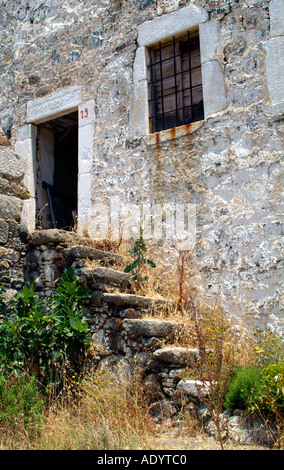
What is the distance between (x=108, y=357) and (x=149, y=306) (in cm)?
64

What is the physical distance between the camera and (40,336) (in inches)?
156

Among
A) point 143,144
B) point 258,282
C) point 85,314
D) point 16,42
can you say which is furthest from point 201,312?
point 16,42

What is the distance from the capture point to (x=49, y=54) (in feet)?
24.0

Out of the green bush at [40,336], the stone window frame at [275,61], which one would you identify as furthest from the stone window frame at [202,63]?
the green bush at [40,336]

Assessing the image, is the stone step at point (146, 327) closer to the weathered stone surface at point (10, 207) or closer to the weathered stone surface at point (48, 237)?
the weathered stone surface at point (48, 237)

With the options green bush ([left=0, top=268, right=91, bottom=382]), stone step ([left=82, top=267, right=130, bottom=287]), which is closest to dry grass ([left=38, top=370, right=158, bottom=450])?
green bush ([left=0, top=268, right=91, bottom=382])

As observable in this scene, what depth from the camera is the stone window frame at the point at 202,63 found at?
18.7 ft

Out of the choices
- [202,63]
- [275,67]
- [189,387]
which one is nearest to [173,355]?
[189,387]

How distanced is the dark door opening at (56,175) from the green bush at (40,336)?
117 inches

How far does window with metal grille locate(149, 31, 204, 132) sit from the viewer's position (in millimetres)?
6184

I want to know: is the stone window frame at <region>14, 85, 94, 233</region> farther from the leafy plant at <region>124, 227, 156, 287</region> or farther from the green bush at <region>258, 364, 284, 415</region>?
the green bush at <region>258, 364, 284, 415</region>

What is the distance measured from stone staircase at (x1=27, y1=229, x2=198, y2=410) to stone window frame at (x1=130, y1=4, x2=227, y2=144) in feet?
6.78

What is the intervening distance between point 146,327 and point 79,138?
356 cm

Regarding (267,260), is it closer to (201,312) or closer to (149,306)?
(201,312)
